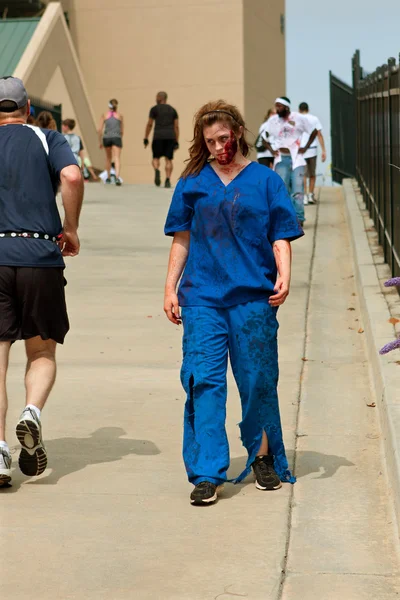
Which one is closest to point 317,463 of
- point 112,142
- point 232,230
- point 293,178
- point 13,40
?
point 232,230

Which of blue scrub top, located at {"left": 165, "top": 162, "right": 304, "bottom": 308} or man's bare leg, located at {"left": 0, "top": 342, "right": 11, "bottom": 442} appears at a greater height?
blue scrub top, located at {"left": 165, "top": 162, "right": 304, "bottom": 308}

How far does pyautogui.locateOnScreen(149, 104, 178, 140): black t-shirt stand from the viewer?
970 inches

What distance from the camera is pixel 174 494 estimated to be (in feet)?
18.8

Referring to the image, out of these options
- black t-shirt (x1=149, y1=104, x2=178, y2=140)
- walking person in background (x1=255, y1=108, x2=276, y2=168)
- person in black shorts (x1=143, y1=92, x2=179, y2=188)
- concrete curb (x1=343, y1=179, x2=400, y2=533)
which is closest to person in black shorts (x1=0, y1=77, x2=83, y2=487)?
concrete curb (x1=343, y1=179, x2=400, y2=533)

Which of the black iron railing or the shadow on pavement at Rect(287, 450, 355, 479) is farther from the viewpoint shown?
the black iron railing

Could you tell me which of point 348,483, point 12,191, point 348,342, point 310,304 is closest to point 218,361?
point 348,483

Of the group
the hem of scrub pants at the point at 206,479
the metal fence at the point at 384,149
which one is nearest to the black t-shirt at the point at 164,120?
the metal fence at the point at 384,149

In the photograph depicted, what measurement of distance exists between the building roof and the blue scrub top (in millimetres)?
25174

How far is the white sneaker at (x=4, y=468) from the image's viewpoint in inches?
226

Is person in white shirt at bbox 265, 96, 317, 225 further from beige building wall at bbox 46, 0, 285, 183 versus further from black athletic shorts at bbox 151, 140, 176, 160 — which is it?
beige building wall at bbox 46, 0, 285, 183

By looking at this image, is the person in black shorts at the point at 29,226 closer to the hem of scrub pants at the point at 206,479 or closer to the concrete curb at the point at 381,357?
the hem of scrub pants at the point at 206,479

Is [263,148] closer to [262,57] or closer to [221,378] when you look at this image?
[221,378]

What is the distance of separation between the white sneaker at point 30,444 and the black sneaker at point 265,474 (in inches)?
39.5

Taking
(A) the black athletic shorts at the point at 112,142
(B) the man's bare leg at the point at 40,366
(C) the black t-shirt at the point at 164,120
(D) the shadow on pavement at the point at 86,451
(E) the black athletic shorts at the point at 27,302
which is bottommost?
(D) the shadow on pavement at the point at 86,451
